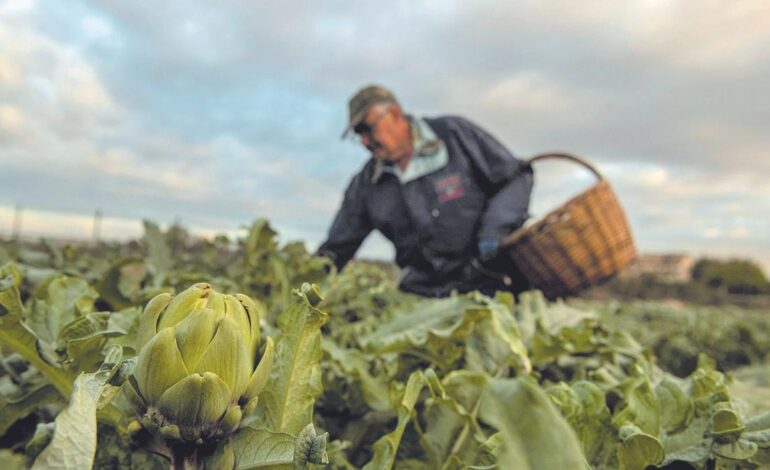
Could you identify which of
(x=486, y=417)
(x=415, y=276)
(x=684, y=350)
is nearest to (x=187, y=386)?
(x=486, y=417)

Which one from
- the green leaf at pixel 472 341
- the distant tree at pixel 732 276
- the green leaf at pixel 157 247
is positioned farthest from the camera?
the distant tree at pixel 732 276

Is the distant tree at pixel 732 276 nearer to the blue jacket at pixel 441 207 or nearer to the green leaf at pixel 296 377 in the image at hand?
the blue jacket at pixel 441 207

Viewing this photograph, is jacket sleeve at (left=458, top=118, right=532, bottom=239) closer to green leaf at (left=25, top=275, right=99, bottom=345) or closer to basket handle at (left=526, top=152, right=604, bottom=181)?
basket handle at (left=526, top=152, right=604, bottom=181)

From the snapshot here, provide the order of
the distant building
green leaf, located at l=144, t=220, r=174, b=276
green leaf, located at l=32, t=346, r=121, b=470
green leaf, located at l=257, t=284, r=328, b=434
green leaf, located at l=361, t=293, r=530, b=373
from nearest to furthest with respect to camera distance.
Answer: green leaf, located at l=32, t=346, r=121, b=470 → green leaf, located at l=257, t=284, r=328, b=434 → green leaf, located at l=361, t=293, r=530, b=373 → green leaf, located at l=144, t=220, r=174, b=276 → the distant building

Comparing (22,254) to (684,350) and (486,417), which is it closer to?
(486,417)

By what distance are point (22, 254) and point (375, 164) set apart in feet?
6.20

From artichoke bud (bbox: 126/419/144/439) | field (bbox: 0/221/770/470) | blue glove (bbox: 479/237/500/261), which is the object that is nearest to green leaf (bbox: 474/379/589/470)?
field (bbox: 0/221/770/470)

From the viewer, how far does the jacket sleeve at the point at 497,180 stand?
2.66m

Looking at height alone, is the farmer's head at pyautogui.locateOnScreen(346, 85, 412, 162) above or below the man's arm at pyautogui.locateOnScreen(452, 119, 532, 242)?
above

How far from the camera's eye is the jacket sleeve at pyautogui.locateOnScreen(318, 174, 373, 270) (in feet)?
9.42

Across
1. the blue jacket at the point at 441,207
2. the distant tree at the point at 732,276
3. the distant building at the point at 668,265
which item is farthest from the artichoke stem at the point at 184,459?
the distant tree at the point at 732,276

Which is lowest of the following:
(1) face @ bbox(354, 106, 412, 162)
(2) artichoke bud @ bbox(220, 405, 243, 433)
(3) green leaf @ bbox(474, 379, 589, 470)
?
(2) artichoke bud @ bbox(220, 405, 243, 433)

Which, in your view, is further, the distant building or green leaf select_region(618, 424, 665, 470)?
the distant building

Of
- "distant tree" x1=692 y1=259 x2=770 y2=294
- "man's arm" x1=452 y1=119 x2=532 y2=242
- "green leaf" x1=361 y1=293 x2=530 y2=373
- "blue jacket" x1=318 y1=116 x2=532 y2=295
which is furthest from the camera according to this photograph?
"distant tree" x1=692 y1=259 x2=770 y2=294
